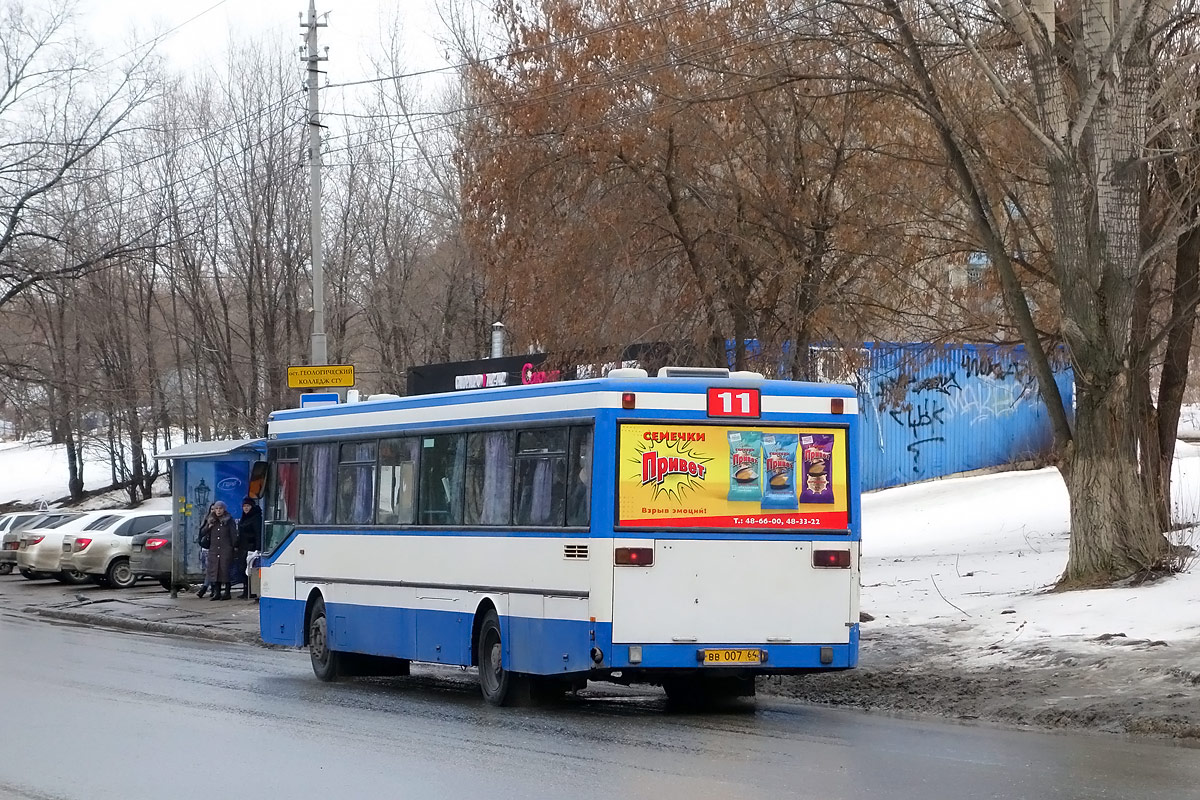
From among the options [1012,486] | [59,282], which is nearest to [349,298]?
[59,282]

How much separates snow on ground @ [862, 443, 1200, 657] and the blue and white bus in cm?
292

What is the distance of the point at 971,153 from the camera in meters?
18.8

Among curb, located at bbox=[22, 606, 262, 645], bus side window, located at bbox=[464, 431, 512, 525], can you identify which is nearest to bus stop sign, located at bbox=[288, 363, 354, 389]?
curb, located at bbox=[22, 606, 262, 645]

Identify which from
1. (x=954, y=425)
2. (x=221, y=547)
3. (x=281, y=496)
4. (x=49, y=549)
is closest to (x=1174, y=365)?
(x=281, y=496)

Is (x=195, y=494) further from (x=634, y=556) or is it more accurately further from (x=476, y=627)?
(x=634, y=556)

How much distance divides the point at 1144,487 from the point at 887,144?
210 inches

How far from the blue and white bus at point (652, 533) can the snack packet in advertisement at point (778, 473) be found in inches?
0.5

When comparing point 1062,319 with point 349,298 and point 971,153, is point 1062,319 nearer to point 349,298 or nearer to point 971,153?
point 971,153

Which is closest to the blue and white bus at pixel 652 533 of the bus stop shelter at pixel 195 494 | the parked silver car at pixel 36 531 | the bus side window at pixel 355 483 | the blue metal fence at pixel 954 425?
the bus side window at pixel 355 483

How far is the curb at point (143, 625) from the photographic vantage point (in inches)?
922

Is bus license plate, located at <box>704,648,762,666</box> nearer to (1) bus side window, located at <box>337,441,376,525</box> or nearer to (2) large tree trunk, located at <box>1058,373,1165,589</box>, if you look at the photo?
(1) bus side window, located at <box>337,441,376,525</box>

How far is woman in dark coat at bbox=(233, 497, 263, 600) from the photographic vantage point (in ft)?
94.1

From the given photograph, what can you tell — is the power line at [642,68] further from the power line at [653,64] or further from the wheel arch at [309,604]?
the wheel arch at [309,604]

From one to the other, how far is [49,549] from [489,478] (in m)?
25.9
